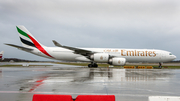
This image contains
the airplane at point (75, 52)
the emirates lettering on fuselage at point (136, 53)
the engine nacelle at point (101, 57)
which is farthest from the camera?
the emirates lettering on fuselage at point (136, 53)

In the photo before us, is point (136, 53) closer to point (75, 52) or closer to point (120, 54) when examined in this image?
point (120, 54)

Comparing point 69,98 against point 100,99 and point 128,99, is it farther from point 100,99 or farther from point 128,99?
point 128,99

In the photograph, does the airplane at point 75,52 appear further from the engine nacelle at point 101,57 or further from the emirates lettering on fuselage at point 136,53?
the engine nacelle at point 101,57

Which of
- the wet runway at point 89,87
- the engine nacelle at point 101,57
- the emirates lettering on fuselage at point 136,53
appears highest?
the emirates lettering on fuselage at point 136,53

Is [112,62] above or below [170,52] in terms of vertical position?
below

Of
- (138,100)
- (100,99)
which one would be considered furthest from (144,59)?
(100,99)

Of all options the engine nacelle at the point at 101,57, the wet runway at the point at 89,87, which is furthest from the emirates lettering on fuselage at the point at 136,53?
the wet runway at the point at 89,87

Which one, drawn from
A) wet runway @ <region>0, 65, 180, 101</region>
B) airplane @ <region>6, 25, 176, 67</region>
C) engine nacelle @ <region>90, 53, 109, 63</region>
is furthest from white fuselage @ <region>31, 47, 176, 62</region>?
wet runway @ <region>0, 65, 180, 101</region>

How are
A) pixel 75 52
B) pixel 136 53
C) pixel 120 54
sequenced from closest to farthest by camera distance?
pixel 75 52, pixel 120 54, pixel 136 53

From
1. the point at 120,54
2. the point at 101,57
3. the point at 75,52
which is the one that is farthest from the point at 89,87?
the point at 120,54

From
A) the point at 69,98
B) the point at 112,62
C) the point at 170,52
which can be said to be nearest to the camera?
the point at 69,98

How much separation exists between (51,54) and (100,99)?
19.7 metres

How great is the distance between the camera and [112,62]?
19.8 metres

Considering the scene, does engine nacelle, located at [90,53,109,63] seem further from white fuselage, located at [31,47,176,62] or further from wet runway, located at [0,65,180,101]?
wet runway, located at [0,65,180,101]
